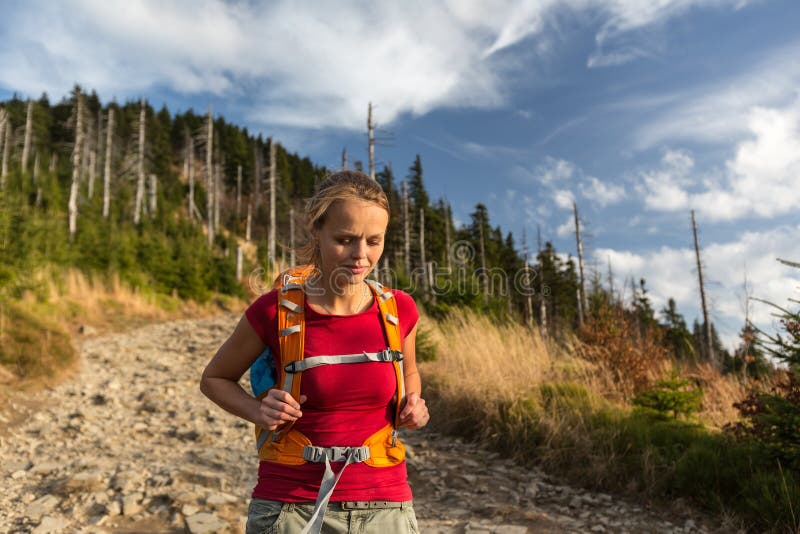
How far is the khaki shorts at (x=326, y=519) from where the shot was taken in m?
1.53

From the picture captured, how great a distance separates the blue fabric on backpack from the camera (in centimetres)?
176

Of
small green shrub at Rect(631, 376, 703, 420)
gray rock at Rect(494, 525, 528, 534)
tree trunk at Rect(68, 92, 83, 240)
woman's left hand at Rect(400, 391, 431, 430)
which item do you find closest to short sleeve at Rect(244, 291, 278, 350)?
woman's left hand at Rect(400, 391, 431, 430)

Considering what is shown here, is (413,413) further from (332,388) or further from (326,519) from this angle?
(326,519)

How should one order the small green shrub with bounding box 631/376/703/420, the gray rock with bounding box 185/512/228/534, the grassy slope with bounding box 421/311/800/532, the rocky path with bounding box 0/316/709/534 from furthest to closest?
the small green shrub with bounding box 631/376/703/420
the grassy slope with bounding box 421/311/800/532
the rocky path with bounding box 0/316/709/534
the gray rock with bounding box 185/512/228/534

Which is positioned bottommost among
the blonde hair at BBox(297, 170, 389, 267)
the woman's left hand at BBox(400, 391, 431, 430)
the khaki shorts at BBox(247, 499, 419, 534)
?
the khaki shorts at BBox(247, 499, 419, 534)

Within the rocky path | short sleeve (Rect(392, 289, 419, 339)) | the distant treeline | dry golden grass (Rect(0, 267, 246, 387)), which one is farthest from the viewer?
the distant treeline

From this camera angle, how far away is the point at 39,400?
304 inches

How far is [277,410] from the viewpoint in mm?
1526

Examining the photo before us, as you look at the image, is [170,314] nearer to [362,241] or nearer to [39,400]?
[39,400]

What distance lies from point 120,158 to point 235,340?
190 ft

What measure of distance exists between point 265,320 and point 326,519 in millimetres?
641

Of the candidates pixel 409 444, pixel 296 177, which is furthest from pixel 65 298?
pixel 296 177

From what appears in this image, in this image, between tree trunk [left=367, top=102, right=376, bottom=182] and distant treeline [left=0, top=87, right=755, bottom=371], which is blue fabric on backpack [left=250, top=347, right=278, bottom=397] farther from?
tree trunk [left=367, top=102, right=376, bottom=182]

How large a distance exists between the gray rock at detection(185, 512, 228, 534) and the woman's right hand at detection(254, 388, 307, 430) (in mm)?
2799
